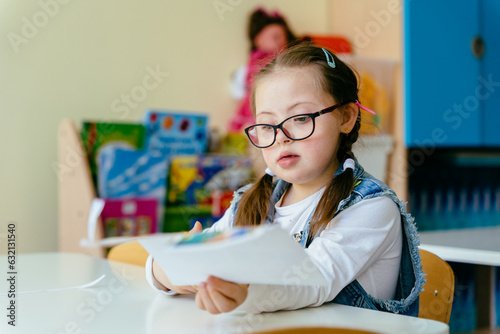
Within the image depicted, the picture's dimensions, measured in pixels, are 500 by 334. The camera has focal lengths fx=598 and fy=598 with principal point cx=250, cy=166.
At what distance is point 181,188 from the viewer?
2.06 meters

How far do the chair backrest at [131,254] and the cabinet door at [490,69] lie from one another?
1892mm

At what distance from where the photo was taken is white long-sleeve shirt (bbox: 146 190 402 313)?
2.37ft

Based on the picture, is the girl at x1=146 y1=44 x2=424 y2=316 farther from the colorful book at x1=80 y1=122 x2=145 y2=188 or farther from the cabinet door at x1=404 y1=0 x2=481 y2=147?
the cabinet door at x1=404 y1=0 x2=481 y2=147

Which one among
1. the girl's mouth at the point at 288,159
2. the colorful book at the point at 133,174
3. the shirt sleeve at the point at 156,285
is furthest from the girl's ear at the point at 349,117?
the colorful book at the point at 133,174

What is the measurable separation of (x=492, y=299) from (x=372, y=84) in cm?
A: 99

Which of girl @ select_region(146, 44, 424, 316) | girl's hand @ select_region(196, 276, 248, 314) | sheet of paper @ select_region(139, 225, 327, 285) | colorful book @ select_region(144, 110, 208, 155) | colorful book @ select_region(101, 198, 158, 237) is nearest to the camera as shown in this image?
sheet of paper @ select_region(139, 225, 327, 285)

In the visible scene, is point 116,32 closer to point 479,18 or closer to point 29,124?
point 29,124

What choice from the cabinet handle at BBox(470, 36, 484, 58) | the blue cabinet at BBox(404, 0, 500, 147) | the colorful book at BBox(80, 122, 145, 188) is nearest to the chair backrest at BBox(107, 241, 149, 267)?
the colorful book at BBox(80, 122, 145, 188)

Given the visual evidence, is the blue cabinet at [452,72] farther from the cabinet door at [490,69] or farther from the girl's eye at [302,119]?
the girl's eye at [302,119]

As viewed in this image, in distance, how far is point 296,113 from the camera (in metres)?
0.90

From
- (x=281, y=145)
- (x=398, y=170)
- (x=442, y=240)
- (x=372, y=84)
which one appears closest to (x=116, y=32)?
(x=372, y=84)

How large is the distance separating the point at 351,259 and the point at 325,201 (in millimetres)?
140

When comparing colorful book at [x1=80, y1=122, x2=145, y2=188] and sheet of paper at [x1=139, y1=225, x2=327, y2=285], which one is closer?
sheet of paper at [x1=139, y1=225, x2=327, y2=285]

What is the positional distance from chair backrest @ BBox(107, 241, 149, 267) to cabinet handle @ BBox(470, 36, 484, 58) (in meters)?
1.89
